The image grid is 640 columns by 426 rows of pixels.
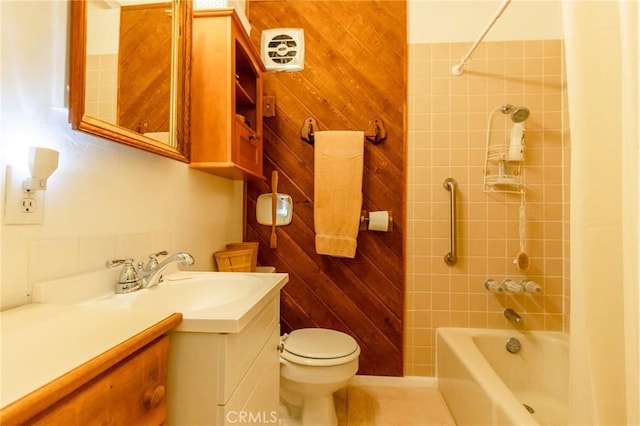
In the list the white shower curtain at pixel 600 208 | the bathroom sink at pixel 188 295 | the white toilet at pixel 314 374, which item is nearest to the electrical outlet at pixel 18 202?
the bathroom sink at pixel 188 295

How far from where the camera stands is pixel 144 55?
968 mm

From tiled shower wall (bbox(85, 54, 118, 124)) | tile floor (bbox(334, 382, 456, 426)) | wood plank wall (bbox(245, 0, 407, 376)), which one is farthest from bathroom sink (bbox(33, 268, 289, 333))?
tile floor (bbox(334, 382, 456, 426))

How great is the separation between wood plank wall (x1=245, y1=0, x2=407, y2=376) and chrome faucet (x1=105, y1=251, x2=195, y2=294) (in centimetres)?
99

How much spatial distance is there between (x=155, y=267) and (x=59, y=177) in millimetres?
350

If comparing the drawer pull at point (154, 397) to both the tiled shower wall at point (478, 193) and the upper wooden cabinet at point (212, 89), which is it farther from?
the tiled shower wall at point (478, 193)

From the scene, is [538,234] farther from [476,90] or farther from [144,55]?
[144,55]

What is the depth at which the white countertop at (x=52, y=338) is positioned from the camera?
0.35 metres

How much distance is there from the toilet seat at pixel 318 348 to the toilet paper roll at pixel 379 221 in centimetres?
65

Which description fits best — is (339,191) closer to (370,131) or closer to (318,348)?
(370,131)

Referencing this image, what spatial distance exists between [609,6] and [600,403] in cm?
84

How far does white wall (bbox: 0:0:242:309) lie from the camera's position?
59 cm

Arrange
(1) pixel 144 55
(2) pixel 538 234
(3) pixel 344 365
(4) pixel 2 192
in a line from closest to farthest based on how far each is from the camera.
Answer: (4) pixel 2 192 < (1) pixel 144 55 < (3) pixel 344 365 < (2) pixel 538 234

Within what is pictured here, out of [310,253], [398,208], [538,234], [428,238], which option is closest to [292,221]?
[310,253]

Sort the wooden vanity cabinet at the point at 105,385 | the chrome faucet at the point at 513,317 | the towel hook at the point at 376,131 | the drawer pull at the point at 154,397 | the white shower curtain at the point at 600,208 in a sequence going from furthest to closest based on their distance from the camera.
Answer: the towel hook at the point at 376,131 → the chrome faucet at the point at 513,317 → the white shower curtain at the point at 600,208 → the drawer pull at the point at 154,397 → the wooden vanity cabinet at the point at 105,385
